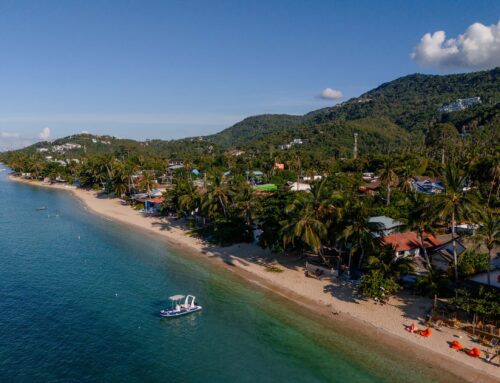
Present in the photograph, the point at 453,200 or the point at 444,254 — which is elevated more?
the point at 453,200

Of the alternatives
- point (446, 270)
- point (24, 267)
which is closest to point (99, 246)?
point (24, 267)

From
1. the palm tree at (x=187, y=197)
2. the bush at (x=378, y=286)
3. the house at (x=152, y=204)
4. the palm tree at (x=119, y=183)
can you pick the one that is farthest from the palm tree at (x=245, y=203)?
the palm tree at (x=119, y=183)

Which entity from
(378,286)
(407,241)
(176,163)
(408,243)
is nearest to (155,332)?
(378,286)

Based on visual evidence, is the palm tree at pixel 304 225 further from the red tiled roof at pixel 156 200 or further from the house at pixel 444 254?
the red tiled roof at pixel 156 200

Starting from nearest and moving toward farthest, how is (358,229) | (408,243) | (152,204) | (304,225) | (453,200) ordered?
(453,200) → (358,229) → (304,225) → (408,243) → (152,204)

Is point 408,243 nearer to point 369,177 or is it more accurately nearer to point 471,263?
point 471,263

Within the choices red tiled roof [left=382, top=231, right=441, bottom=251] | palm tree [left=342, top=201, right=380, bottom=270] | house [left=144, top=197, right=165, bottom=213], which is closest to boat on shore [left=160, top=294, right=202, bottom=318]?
palm tree [left=342, top=201, right=380, bottom=270]

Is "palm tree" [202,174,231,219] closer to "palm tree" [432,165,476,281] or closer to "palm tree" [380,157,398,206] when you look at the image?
"palm tree" [380,157,398,206]

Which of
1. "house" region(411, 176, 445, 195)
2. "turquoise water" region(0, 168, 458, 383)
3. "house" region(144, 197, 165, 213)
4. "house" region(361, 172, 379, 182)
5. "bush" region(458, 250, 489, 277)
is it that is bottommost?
"turquoise water" region(0, 168, 458, 383)
